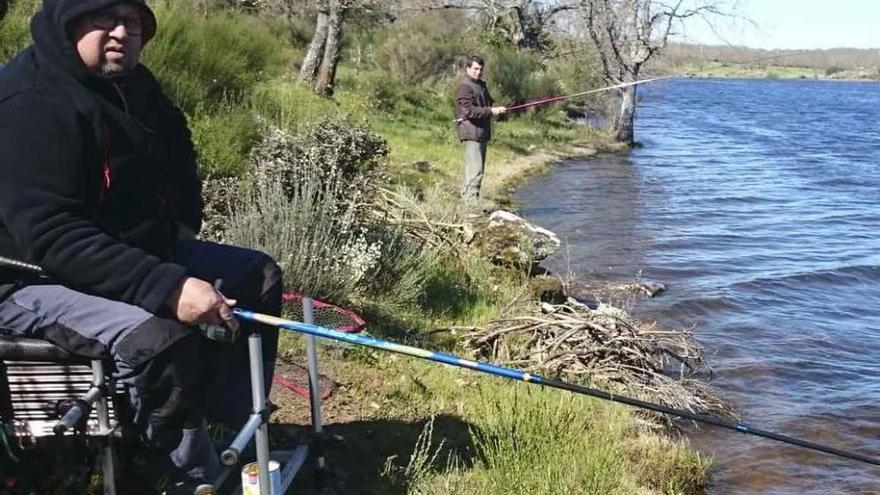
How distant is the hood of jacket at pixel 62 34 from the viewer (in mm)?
2902

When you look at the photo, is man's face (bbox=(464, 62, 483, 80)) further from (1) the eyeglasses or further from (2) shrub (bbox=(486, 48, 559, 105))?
(2) shrub (bbox=(486, 48, 559, 105))

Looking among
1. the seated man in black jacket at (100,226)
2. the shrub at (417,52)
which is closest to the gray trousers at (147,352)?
the seated man in black jacket at (100,226)

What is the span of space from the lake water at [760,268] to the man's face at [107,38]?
13.8 feet

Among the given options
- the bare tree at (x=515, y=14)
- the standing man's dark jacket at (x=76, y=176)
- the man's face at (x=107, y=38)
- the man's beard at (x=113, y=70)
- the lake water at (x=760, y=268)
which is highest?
the bare tree at (x=515, y=14)

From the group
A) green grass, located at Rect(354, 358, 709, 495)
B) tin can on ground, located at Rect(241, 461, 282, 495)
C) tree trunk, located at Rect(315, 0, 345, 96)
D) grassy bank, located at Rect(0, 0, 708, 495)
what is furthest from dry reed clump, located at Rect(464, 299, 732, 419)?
tree trunk, located at Rect(315, 0, 345, 96)

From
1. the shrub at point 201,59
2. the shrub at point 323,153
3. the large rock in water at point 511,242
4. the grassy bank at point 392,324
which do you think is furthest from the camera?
the large rock in water at point 511,242

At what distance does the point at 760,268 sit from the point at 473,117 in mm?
4127

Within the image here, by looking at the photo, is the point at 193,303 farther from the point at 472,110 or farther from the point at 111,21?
the point at 472,110

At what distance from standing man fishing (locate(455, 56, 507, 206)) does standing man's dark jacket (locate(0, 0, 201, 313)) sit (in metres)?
8.09

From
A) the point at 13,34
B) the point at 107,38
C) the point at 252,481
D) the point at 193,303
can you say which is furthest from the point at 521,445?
the point at 13,34

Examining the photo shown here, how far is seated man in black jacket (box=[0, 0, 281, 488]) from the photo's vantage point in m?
2.82

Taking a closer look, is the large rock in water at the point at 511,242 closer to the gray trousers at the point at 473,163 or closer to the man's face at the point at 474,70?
the gray trousers at the point at 473,163

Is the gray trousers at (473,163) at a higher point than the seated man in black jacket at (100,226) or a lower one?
lower

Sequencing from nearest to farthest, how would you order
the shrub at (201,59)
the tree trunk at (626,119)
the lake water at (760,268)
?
the lake water at (760,268) < the shrub at (201,59) < the tree trunk at (626,119)
